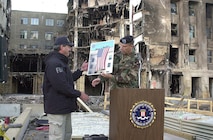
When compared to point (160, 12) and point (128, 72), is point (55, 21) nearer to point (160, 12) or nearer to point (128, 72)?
point (160, 12)

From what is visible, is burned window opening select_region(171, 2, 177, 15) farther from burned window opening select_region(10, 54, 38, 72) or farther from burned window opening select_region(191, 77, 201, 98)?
burned window opening select_region(10, 54, 38, 72)

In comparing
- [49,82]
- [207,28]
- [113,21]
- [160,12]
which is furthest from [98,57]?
[207,28]

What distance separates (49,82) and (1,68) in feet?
2.55

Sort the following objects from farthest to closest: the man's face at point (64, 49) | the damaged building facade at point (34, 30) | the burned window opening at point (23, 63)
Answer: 1. the damaged building facade at point (34, 30)
2. the burned window opening at point (23, 63)
3. the man's face at point (64, 49)

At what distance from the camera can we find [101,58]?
15.5 feet

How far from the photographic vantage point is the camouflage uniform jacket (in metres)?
4.94

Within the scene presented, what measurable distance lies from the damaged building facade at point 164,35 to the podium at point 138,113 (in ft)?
82.7

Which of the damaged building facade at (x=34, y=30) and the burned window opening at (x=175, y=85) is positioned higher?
the damaged building facade at (x=34, y=30)

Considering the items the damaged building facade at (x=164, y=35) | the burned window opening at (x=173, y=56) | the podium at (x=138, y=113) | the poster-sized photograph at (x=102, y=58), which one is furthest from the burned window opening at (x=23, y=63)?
the podium at (x=138, y=113)

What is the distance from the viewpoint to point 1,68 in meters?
4.45

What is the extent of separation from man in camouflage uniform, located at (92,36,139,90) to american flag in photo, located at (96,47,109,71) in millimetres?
259

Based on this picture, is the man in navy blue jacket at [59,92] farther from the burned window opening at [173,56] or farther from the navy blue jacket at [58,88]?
the burned window opening at [173,56]

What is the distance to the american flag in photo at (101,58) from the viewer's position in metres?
4.64

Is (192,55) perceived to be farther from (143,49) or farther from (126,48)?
(126,48)
